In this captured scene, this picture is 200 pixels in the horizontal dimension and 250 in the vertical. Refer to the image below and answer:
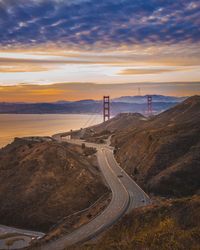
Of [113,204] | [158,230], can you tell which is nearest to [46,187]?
[113,204]

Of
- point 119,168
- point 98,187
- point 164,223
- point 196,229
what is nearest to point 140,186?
point 98,187

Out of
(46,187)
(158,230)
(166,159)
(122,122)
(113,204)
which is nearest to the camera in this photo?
(158,230)

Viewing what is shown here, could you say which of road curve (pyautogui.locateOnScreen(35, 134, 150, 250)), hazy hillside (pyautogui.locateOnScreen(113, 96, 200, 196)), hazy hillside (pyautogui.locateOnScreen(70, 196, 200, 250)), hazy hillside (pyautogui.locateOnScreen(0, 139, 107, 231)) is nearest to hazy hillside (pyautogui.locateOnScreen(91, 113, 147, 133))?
hazy hillside (pyautogui.locateOnScreen(113, 96, 200, 196))

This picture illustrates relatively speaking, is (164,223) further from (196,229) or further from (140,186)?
(140,186)

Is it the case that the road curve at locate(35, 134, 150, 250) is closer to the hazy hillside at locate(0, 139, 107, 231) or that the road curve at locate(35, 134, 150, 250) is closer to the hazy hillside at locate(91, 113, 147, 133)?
the hazy hillside at locate(0, 139, 107, 231)

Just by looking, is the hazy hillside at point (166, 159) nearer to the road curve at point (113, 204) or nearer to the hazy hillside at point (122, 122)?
the road curve at point (113, 204)

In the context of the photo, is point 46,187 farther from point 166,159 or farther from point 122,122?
point 122,122
